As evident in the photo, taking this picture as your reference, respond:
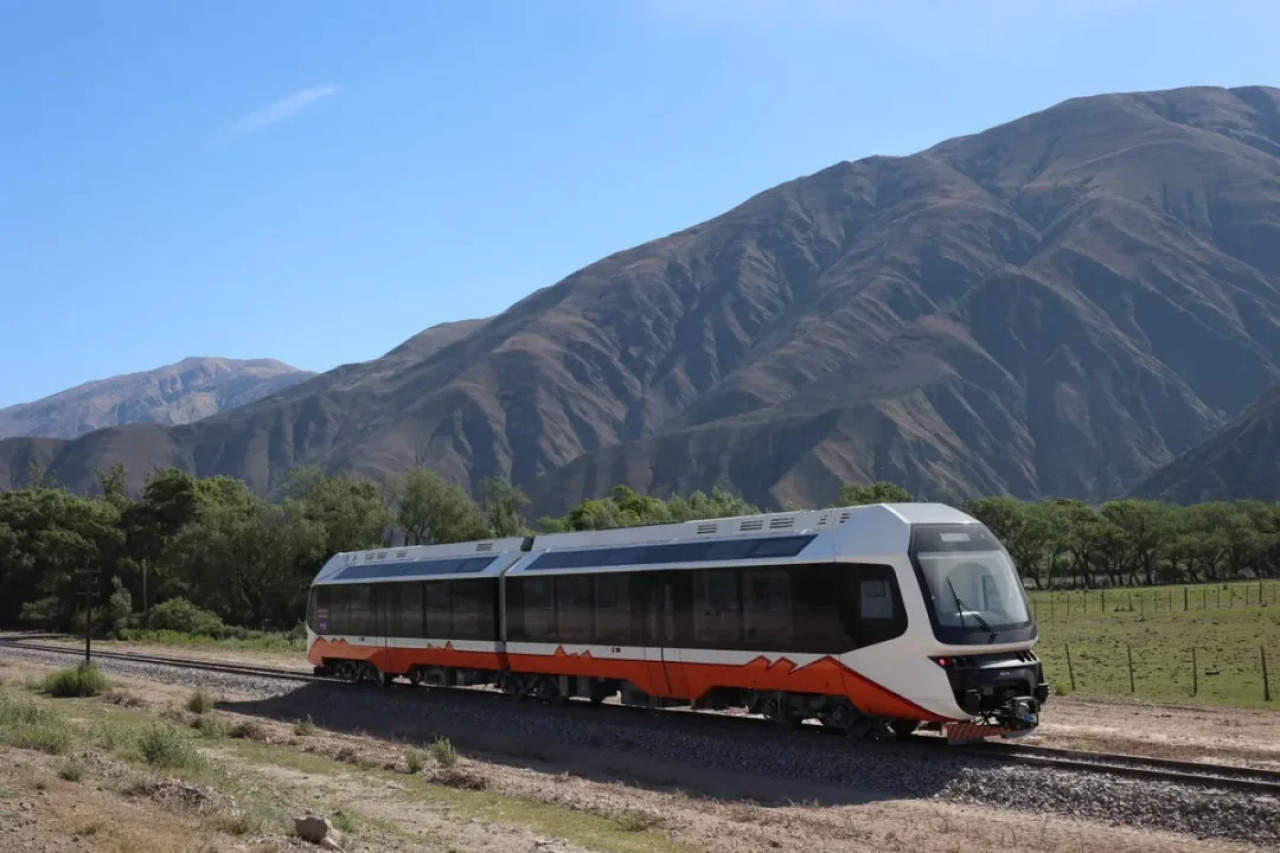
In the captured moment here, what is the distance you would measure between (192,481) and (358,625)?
51880 mm

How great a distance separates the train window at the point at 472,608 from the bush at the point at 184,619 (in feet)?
122

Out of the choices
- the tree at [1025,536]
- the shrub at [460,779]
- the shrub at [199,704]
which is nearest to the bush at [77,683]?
the shrub at [199,704]

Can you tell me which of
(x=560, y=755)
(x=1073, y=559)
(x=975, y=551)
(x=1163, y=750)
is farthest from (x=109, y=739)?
(x=1073, y=559)

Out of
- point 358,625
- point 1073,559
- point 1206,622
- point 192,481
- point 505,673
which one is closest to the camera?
point 505,673

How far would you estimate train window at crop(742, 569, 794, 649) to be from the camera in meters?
20.6

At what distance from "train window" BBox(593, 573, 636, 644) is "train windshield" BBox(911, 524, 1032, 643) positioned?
284 inches

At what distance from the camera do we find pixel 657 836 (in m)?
14.6

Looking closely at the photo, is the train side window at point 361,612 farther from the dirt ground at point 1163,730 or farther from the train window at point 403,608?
the dirt ground at point 1163,730

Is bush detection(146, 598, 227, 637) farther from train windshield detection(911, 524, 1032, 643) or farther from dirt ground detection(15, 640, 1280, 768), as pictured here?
train windshield detection(911, 524, 1032, 643)

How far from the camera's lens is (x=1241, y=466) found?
185250 mm

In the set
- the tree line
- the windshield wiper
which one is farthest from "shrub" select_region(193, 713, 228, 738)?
the tree line

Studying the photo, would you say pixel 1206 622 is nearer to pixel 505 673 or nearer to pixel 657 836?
pixel 505 673

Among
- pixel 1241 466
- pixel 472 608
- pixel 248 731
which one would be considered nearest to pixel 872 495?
pixel 472 608

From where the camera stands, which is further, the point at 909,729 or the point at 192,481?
the point at 192,481
